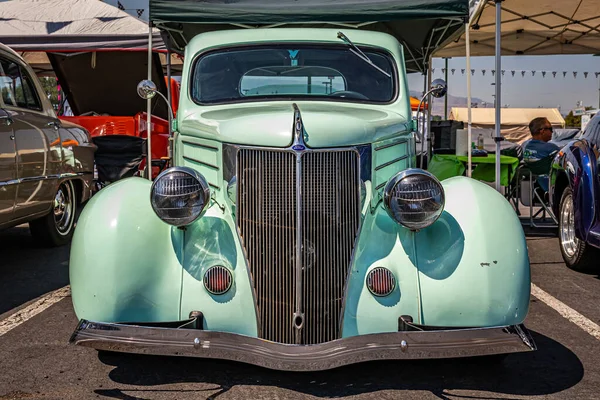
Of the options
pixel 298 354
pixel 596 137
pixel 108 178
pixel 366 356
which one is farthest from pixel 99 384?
pixel 108 178

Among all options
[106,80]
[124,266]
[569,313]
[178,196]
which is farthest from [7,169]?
[106,80]

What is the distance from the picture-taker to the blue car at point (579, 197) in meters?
5.39

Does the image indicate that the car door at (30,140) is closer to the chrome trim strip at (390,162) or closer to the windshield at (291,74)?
the windshield at (291,74)

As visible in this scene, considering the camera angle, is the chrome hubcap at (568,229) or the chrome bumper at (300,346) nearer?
the chrome bumper at (300,346)

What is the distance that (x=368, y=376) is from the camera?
10.9 feet

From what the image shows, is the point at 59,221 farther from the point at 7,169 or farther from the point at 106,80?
the point at 106,80

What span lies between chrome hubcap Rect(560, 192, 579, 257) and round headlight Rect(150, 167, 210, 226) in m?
4.30

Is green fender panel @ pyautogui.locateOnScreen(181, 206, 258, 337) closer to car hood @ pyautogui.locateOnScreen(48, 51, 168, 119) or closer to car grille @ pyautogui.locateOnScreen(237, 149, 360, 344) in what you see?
car grille @ pyautogui.locateOnScreen(237, 149, 360, 344)

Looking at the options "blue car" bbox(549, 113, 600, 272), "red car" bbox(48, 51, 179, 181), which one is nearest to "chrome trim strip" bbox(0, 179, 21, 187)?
"blue car" bbox(549, 113, 600, 272)

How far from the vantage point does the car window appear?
5789 mm

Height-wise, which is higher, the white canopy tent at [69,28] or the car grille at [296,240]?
the white canopy tent at [69,28]

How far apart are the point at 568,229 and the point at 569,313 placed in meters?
1.93

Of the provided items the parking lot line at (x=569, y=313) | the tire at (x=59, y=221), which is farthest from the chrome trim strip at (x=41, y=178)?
the parking lot line at (x=569, y=313)

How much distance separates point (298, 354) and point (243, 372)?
60cm
